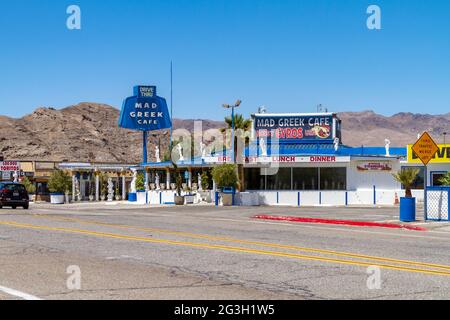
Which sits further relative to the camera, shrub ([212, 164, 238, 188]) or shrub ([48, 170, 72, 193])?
shrub ([48, 170, 72, 193])

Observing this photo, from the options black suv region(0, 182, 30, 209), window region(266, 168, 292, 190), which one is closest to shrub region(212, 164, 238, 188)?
window region(266, 168, 292, 190)

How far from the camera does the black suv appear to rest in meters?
41.7

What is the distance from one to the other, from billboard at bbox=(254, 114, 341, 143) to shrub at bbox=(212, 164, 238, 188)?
1459cm

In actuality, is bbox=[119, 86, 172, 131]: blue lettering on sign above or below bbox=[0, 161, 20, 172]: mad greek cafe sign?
above

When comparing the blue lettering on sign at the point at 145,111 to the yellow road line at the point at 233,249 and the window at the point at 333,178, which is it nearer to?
the window at the point at 333,178

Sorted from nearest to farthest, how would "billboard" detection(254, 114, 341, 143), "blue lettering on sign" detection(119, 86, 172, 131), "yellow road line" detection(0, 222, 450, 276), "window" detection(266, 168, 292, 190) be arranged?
"yellow road line" detection(0, 222, 450, 276) < "window" detection(266, 168, 292, 190) < "billboard" detection(254, 114, 341, 143) < "blue lettering on sign" detection(119, 86, 172, 131)

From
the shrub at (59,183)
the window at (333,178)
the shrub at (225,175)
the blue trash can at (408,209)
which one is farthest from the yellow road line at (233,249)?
the shrub at (59,183)

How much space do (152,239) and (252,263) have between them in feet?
19.4

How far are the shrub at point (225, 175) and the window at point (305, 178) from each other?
499 centimetres

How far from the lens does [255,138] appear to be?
63.2 meters

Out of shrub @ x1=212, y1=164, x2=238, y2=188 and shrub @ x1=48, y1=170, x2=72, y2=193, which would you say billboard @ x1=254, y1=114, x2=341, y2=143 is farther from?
shrub @ x1=48, y1=170, x2=72, y2=193

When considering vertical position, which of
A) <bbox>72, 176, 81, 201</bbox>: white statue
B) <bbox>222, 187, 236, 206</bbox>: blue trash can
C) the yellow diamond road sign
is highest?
the yellow diamond road sign


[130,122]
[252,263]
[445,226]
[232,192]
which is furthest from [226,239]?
[130,122]
